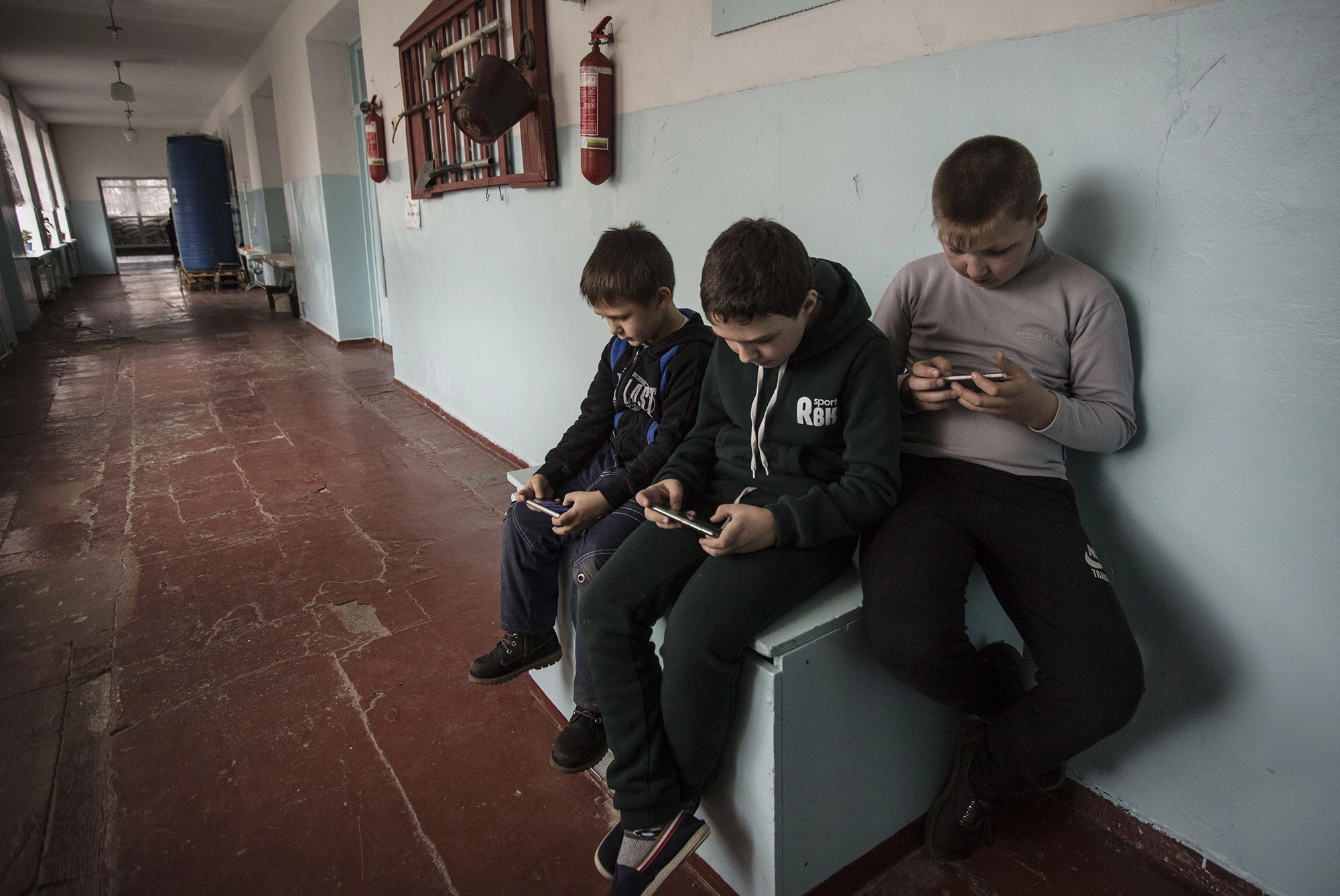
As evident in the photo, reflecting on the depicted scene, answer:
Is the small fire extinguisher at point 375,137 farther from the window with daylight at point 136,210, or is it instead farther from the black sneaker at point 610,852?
the window with daylight at point 136,210

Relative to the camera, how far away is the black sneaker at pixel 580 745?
137 centimetres

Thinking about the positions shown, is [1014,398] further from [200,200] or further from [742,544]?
[200,200]

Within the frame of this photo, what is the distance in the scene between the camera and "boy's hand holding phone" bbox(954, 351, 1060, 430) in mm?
1127

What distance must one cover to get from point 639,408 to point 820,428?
52 cm

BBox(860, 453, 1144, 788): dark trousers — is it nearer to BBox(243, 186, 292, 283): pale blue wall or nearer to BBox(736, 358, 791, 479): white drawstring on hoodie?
BBox(736, 358, 791, 479): white drawstring on hoodie

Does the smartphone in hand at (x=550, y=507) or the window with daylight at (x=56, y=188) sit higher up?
the window with daylight at (x=56, y=188)

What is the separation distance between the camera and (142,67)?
28.5 ft

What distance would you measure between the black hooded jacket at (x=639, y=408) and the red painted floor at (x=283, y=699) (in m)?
0.60

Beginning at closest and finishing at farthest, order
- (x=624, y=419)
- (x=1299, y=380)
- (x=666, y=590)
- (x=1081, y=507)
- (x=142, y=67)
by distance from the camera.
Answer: (x=1299, y=380) < (x=666, y=590) < (x=1081, y=507) < (x=624, y=419) < (x=142, y=67)

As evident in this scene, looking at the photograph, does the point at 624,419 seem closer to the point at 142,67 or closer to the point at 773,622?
the point at 773,622

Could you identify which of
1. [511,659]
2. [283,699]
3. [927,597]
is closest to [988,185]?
[927,597]

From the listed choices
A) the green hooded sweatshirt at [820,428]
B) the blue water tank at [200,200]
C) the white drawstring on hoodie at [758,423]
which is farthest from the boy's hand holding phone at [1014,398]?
the blue water tank at [200,200]

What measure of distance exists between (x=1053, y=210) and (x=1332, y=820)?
41.4 inches

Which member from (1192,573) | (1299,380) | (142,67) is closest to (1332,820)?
(1192,573)
